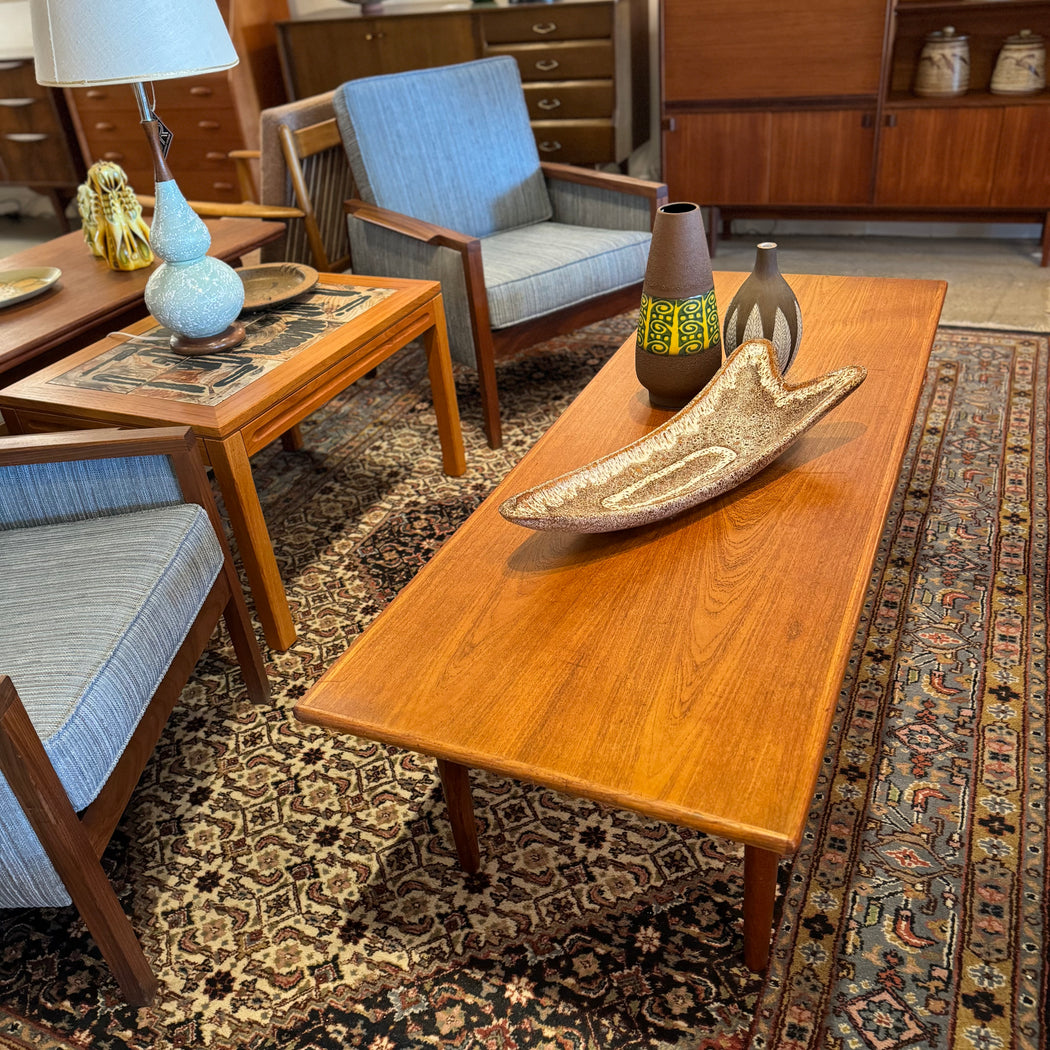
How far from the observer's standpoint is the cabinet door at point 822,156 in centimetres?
355

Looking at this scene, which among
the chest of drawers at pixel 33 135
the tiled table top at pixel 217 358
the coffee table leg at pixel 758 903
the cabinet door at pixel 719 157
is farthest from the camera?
the chest of drawers at pixel 33 135

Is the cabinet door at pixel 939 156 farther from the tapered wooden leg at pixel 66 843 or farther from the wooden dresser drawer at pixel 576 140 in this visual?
the tapered wooden leg at pixel 66 843

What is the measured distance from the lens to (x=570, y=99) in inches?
157

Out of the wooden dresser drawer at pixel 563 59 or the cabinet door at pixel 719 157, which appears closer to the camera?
the cabinet door at pixel 719 157

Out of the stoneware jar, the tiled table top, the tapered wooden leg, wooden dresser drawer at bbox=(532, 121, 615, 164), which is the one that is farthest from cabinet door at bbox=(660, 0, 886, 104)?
the tapered wooden leg

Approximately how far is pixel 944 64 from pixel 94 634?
11.7ft

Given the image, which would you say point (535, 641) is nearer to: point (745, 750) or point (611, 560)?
point (611, 560)

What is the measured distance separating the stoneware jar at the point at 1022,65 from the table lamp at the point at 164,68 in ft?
9.54

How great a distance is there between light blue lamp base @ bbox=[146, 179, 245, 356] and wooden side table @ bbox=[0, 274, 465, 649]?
0.06 m

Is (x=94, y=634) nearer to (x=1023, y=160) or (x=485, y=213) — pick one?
(x=485, y=213)

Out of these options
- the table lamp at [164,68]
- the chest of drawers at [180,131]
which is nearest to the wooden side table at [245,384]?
the table lamp at [164,68]

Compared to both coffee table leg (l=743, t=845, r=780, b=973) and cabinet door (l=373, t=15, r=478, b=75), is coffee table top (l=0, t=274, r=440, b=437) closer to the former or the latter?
coffee table leg (l=743, t=845, r=780, b=973)

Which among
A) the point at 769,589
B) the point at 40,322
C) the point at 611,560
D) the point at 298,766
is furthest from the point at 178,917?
the point at 40,322

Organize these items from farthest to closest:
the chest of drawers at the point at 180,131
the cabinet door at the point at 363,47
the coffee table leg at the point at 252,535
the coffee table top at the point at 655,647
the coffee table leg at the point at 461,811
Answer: the chest of drawers at the point at 180,131
the cabinet door at the point at 363,47
the coffee table leg at the point at 252,535
the coffee table leg at the point at 461,811
the coffee table top at the point at 655,647
